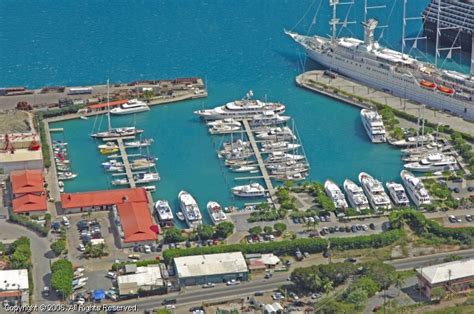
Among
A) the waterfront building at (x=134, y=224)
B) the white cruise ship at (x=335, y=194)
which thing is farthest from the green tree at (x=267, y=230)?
the waterfront building at (x=134, y=224)

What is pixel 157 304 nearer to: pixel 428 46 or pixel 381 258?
pixel 381 258

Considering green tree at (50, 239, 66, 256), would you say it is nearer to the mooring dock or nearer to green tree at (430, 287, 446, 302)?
the mooring dock

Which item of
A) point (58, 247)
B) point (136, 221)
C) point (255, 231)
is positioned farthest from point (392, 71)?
point (58, 247)

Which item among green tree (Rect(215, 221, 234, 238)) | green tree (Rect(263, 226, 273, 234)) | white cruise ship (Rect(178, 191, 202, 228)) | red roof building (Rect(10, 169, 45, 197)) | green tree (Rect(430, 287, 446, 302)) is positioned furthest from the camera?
red roof building (Rect(10, 169, 45, 197))

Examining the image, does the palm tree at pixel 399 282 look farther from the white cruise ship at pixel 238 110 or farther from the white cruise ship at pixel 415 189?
the white cruise ship at pixel 238 110

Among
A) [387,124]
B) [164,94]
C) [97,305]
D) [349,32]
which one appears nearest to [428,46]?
[349,32]

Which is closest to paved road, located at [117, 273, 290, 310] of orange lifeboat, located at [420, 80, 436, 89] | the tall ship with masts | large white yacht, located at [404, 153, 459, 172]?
large white yacht, located at [404, 153, 459, 172]

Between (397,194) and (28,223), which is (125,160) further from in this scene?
(397,194)
